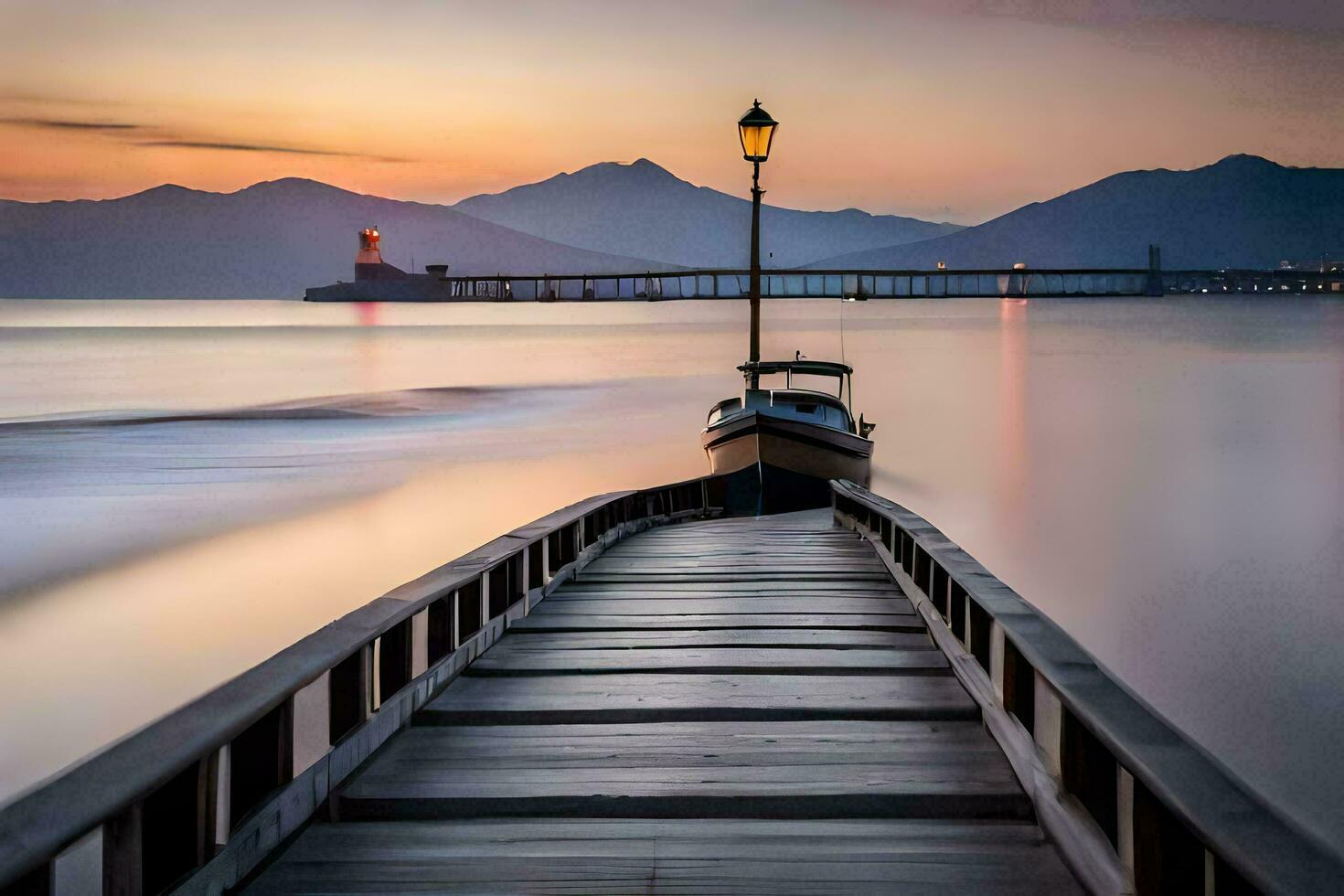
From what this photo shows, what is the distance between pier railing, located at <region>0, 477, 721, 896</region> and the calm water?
5.18 m

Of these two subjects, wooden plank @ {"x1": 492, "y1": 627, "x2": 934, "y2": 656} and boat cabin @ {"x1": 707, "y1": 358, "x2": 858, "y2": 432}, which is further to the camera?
boat cabin @ {"x1": 707, "y1": 358, "x2": 858, "y2": 432}

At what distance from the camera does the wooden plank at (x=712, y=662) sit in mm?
4902

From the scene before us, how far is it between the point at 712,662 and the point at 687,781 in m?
1.58

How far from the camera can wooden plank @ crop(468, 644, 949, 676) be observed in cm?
490

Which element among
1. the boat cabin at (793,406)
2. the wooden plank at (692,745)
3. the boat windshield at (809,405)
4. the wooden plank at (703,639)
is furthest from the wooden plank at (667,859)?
the boat windshield at (809,405)

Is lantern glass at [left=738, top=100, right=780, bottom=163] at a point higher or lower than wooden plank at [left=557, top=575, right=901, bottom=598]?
higher

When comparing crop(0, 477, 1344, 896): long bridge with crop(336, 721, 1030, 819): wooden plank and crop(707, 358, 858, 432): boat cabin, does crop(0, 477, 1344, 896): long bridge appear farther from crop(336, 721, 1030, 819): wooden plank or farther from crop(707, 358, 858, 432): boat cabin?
crop(707, 358, 858, 432): boat cabin

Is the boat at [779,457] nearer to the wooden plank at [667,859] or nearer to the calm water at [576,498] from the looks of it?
the calm water at [576,498]

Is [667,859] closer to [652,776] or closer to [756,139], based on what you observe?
[652,776]

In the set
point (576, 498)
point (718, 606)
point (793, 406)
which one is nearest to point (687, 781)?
point (718, 606)

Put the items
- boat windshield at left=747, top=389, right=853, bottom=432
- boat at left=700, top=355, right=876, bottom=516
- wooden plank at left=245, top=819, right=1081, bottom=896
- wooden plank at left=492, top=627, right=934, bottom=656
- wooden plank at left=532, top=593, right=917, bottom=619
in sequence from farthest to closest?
boat windshield at left=747, top=389, right=853, bottom=432 < boat at left=700, top=355, right=876, bottom=516 < wooden plank at left=532, top=593, right=917, bottom=619 < wooden plank at left=492, top=627, right=934, bottom=656 < wooden plank at left=245, top=819, right=1081, bottom=896

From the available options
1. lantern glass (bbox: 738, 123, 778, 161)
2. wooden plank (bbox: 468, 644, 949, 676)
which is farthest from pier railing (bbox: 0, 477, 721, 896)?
lantern glass (bbox: 738, 123, 778, 161)

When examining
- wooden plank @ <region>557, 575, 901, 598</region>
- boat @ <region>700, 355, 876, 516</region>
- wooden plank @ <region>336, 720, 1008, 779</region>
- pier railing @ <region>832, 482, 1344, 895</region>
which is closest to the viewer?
pier railing @ <region>832, 482, 1344, 895</region>

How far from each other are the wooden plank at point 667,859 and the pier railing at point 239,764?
167 millimetres
